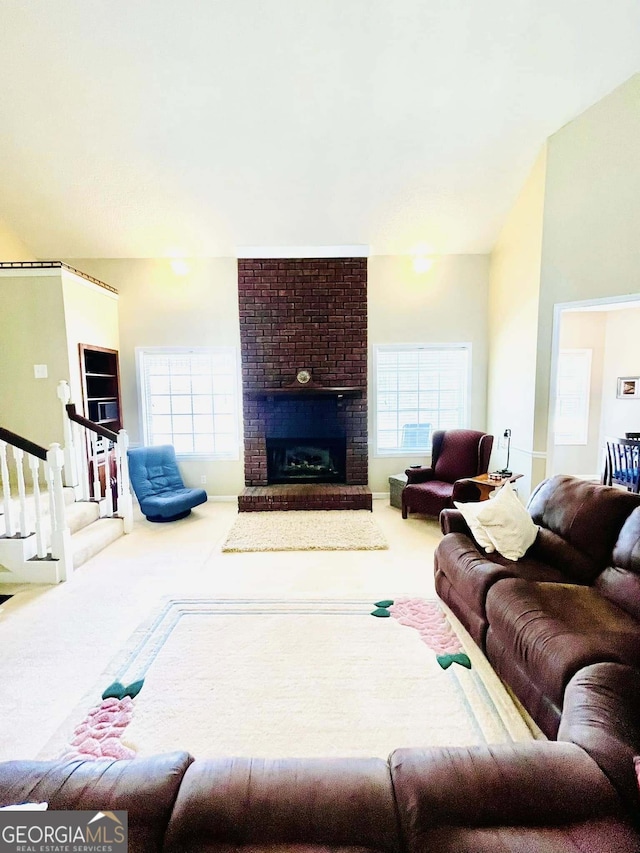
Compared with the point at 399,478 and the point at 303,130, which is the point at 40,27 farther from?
the point at 399,478

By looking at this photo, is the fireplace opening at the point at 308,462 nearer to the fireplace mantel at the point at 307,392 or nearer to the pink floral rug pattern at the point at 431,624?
the fireplace mantel at the point at 307,392

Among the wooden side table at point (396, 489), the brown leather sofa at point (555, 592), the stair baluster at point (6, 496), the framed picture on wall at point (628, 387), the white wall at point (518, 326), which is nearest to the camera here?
the brown leather sofa at point (555, 592)

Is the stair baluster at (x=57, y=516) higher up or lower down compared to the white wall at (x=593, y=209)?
A: lower down

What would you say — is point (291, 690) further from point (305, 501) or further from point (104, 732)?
point (305, 501)

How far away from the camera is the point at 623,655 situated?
57.5 inches

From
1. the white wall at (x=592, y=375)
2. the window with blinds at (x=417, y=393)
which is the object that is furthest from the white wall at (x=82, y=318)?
the white wall at (x=592, y=375)

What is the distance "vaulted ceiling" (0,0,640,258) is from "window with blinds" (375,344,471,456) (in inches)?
56.4

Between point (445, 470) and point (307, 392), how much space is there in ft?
6.28

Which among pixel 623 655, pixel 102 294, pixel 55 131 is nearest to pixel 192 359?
pixel 102 294

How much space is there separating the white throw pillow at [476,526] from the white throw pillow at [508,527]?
0.01 m

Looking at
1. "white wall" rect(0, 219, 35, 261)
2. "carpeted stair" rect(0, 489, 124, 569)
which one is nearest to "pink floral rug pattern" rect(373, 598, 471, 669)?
"carpeted stair" rect(0, 489, 124, 569)

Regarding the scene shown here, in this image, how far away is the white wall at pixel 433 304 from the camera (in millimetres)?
4938

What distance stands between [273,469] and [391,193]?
3525 mm

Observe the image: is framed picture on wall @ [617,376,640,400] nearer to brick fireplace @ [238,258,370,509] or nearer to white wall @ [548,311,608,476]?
white wall @ [548,311,608,476]
